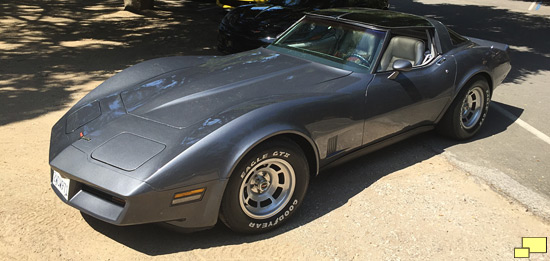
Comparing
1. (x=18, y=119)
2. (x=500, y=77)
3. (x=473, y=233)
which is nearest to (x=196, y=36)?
(x=18, y=119)

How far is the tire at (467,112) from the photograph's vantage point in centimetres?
510

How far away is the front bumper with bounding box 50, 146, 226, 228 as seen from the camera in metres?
2.96

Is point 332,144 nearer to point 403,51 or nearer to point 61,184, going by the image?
point 403,51

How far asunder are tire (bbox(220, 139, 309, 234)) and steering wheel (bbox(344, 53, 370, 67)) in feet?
3.91

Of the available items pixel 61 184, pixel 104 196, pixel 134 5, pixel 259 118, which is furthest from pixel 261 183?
pixel 134 5

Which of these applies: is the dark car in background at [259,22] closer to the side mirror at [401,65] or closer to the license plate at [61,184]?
the side mirror at [401,65]

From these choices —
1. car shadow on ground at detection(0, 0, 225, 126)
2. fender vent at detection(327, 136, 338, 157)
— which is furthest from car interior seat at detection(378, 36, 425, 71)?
car shadow on ground at detection(0, 0, 225, 126)

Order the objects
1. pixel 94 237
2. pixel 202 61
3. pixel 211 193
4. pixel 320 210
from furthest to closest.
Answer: pixel 202 61 < pixel 320 210 < pixel 94 237 < pixel 211 193

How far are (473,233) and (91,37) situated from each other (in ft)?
28.1

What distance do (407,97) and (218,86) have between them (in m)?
1.71

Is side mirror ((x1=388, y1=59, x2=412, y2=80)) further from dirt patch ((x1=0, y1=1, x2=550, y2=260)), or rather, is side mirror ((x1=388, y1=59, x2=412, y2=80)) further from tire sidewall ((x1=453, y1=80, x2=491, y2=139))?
tire sidewall ((x1=453, y1=80, x2=491, y2=139))

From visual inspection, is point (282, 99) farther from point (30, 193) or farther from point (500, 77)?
point (500, 77)

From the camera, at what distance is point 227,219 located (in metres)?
3.33

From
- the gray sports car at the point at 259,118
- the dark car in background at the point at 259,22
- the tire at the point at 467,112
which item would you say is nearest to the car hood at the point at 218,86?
the gray sports car at the point at 259,118
